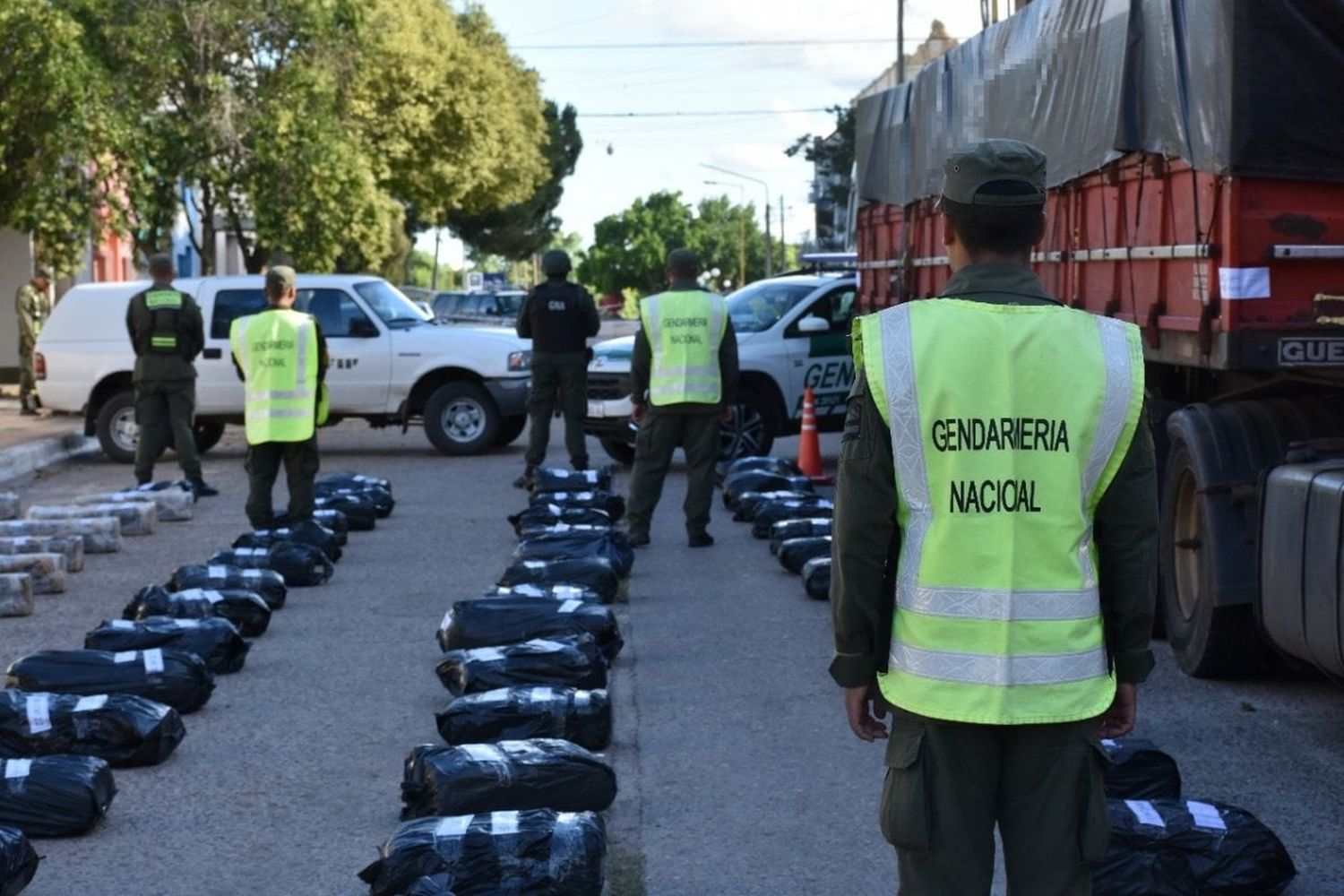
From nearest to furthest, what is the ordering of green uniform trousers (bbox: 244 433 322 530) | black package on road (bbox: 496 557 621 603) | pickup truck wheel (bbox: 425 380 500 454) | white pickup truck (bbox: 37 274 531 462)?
1. black package on road (bbox: 496 557 621 603)
2. green uniform trousers (bbox: 244 433 322 530)
3. white pickup truck (bbox: 37 274 531 462)
4. pickup truck wheel (bbox: 425 380 500 454)

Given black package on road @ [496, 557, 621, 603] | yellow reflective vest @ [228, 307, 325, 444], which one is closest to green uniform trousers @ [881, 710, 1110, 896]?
black package on road @ [496, 557, 621, 603]

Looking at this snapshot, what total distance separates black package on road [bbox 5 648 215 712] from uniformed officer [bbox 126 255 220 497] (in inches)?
301

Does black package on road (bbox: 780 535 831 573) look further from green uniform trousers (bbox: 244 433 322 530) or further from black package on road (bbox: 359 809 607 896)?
black package on road (bbox: 359 809 607 896)

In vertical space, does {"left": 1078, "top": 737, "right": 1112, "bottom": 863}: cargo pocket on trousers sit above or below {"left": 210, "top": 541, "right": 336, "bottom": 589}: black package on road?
above

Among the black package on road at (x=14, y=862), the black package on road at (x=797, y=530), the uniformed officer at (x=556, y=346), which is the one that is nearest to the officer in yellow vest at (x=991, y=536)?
the black package on road at (x=14, y=862)

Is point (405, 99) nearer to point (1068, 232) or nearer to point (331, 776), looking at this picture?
point (1068, 232)

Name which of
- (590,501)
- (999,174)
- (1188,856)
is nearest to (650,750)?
(1188,856)

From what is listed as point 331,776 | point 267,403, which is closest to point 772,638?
point 331,776

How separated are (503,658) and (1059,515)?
439 cm

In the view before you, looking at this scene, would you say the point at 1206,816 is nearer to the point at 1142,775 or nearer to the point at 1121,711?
the point at 1142,775

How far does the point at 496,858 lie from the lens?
5203 millimetres

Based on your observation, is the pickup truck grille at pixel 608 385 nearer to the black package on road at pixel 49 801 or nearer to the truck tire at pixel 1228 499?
the truck tire at pixel 1228 499

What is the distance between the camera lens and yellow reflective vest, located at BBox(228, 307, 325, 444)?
1205cm

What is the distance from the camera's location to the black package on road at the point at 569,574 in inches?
399
